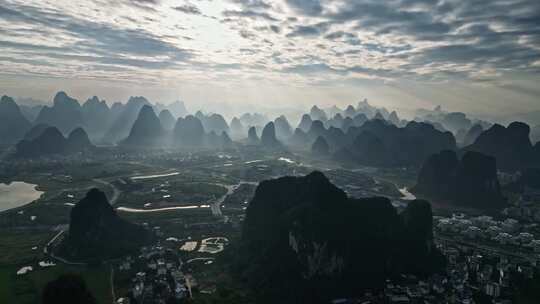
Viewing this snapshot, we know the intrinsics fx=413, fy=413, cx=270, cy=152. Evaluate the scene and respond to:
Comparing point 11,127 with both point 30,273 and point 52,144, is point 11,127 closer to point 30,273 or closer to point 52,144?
point 52,144

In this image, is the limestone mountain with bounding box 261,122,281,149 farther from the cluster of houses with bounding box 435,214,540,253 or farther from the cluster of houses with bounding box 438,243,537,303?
the cluster of houses with bounding box 438,243,537,303

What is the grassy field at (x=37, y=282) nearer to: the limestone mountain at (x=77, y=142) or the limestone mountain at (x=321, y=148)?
the limestone mountain at (x=77, y=142)

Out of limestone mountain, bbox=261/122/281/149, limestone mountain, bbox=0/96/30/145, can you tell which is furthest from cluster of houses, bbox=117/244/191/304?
limestone mountain, bbox=0/96/30/145

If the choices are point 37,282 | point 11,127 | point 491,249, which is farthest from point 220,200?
point 11,127

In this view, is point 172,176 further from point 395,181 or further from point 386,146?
point 386,146

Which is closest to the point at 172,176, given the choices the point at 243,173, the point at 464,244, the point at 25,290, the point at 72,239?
the point at 243,173

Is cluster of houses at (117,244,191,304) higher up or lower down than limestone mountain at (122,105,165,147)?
lower down
